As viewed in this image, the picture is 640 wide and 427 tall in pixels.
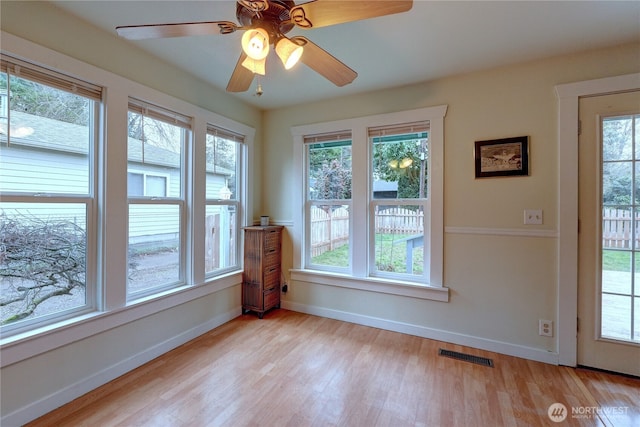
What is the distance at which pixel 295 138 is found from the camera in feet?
10.7

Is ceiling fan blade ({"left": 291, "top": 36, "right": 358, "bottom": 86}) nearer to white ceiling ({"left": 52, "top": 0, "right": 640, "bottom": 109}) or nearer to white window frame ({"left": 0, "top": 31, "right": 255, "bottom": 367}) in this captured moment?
white ceiling ({"left": 52, "top": 0, "right": 640, "bottom": 109})

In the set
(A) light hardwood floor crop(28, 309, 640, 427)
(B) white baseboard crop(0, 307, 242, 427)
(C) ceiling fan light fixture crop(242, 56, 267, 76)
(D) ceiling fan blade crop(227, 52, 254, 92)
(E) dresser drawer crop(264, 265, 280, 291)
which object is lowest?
(A) light hardwood floor crop(28, 309, 640, 427)

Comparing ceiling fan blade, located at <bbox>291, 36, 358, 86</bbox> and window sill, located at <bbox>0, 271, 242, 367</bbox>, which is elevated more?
ceiling fan blade, located at <bbox>291, 36, 358, 86</bbox>

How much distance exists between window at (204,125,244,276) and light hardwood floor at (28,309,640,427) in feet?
2.92

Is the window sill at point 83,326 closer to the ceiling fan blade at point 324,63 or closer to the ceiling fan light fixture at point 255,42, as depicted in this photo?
the ceiling fan light fixture at point 255,42

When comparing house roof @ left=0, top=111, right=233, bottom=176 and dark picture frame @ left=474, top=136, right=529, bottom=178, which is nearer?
house roof @ left=0, top=111, right=233, bottom=176

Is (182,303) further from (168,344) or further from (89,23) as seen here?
(89,23)

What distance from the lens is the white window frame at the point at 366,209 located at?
258 cm

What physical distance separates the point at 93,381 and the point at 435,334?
2.73m

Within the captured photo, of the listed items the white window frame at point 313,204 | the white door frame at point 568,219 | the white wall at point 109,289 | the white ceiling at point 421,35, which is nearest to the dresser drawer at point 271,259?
the white window frame at point 313,204

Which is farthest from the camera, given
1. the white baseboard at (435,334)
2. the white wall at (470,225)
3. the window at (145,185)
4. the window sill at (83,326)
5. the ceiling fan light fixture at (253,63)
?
the white baseboard at (435,334)

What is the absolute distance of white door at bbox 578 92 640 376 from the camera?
6.64 ft

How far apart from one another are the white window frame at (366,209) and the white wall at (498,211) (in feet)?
0.26

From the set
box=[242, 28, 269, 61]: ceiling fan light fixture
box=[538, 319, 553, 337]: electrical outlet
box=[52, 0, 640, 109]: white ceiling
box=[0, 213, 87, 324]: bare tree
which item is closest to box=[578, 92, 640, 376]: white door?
box=[538, 319, 553, 337]: electrical outlet
